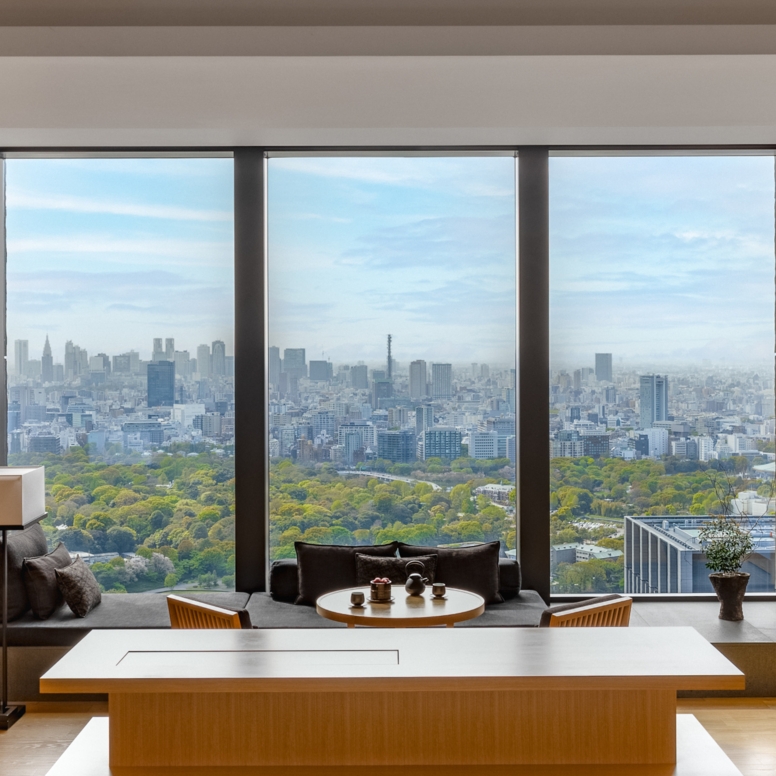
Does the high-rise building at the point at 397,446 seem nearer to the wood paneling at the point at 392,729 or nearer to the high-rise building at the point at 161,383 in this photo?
the high-rise building at the point at 161,383

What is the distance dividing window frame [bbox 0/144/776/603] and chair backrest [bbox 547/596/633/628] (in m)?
1.44

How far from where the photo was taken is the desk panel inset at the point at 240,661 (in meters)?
2.05

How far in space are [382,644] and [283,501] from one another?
3141 mm

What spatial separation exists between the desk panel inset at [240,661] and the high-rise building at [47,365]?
3.62 m

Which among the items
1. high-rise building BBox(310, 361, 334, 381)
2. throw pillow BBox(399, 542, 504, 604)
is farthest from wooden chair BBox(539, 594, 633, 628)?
high-rise building BBox(310, 361, 334, 381)

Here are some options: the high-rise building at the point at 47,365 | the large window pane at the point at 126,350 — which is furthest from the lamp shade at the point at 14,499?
the high-rise building at the point at 47,365

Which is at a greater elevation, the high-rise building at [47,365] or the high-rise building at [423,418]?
the high-rise building at [47,365]

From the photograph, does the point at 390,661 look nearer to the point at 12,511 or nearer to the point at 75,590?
the point at 12,511

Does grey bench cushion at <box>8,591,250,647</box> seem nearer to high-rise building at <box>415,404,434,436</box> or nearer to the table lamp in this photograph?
the table lamp

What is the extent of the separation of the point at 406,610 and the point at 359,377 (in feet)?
6.38

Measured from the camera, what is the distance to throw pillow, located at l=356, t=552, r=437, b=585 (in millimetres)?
4703

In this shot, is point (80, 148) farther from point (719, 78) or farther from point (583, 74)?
point (719, 78)

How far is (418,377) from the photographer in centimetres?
539

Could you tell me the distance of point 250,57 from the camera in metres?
3.37
